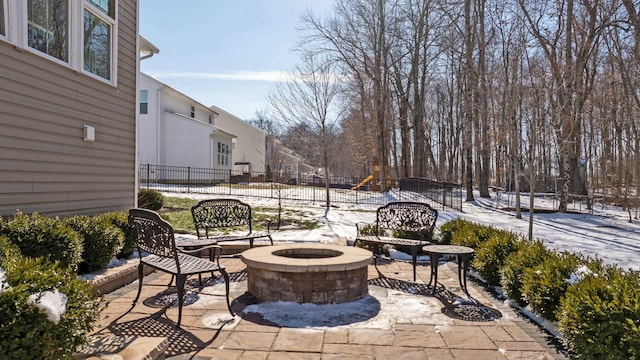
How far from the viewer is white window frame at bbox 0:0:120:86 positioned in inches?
186

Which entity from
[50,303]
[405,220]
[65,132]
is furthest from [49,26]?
[405,220]

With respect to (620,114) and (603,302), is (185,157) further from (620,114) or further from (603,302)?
(620,114)

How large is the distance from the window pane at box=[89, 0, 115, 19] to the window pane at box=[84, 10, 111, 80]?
6.9 inches

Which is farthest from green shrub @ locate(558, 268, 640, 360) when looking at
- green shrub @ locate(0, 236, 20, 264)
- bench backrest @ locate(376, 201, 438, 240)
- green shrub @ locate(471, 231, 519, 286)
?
green shrub @ locate(0, 236, 20, 264)

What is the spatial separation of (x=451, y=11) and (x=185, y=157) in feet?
52.0

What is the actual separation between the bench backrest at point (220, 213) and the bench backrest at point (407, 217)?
220 centimetres

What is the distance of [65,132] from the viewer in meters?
5.79

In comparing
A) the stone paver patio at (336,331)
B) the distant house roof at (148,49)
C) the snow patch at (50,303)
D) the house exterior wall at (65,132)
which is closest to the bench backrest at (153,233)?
the stone paver patio at (336,331)

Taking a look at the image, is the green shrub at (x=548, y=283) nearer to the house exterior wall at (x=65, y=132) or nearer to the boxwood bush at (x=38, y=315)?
the boxwood bush at (x=38, y=315)

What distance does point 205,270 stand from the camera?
12.8 ft

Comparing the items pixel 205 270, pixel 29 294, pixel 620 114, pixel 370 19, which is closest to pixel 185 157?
pixel 370 19

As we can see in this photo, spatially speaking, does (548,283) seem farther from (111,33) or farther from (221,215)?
(111,33)

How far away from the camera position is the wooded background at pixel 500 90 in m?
9.61

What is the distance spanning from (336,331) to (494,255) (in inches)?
98.3
